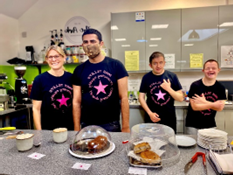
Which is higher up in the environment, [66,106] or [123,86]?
[123,86]

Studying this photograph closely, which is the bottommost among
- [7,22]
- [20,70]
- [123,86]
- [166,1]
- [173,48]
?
[123,86]

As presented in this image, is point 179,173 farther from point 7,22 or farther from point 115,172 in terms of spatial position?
point 7,22

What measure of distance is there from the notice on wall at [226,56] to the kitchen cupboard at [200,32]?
0.11 m

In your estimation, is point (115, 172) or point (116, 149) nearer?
point (115, 172)

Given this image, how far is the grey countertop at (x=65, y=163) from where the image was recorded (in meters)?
0.84

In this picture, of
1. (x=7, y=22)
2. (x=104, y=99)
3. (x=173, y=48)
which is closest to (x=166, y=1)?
(x=173, y=48)

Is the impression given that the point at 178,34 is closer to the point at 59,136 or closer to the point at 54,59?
the point at 54,59

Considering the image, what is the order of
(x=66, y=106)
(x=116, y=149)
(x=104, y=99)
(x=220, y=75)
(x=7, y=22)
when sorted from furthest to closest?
1. (x=7, y=22)
2. (x=220, y=75)
3. (x=66, y=106)
4. (x=104, y=99)
5. (x=116, y=149)

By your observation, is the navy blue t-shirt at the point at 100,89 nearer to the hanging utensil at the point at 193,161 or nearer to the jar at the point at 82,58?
the hanging utensil at the point at 193,161

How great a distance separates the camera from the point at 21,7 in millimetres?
3447

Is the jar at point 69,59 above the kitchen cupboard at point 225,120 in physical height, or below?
above

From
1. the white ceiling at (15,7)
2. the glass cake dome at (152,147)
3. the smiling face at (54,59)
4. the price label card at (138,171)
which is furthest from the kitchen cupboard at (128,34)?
the price label card at (138,171)

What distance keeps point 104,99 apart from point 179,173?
0.97m

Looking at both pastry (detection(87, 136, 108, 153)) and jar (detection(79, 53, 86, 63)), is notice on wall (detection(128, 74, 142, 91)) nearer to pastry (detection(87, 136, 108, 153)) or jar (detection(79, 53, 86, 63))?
jar (detection(79, 53, 86, 63))
